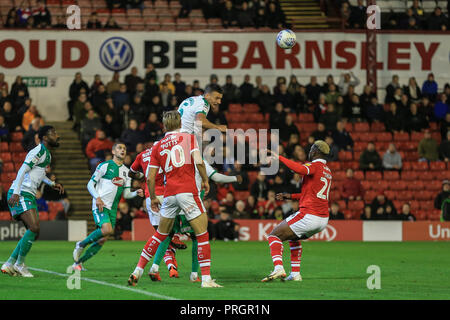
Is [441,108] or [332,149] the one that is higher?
[441,108]

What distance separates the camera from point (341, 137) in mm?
28781

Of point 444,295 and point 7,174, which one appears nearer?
point 444,295

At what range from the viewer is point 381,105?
30.5 m

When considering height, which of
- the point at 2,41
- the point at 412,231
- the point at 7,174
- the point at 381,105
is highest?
the point at 2,41

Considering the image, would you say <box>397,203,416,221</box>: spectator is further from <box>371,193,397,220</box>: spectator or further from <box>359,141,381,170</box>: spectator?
<box>359,141,381,170</box>: spectator

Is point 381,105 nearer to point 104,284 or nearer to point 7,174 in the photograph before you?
point 7,174

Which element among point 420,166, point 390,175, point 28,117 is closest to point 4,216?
point 28,117

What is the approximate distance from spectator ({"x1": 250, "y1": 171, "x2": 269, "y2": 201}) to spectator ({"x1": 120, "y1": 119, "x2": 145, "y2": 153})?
3.77 m

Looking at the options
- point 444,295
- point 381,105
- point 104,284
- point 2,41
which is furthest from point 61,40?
point 444,295

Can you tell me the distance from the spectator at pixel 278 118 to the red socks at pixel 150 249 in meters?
16.7

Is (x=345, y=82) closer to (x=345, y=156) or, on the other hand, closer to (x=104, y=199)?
(x=345, y=156)

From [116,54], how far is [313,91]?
725cm

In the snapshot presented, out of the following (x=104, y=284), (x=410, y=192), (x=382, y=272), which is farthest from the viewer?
(x=410, y=192)

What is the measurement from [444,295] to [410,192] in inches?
672
